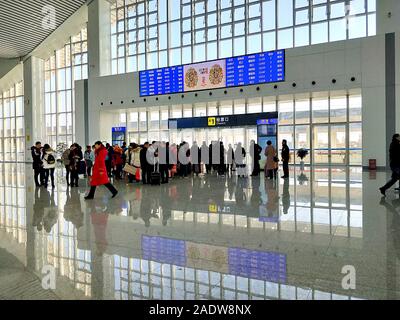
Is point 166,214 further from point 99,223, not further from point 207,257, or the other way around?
point 207,257

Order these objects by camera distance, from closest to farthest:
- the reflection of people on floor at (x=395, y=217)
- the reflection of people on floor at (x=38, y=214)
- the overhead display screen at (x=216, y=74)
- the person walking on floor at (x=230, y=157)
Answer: the reflection of people on floor at (x=395, y=217) < the reflection of people on floor at (x=38, y=214) < the person walking on floor at (x=230, y=157) < the overhead display screen at (x=216, y=74)

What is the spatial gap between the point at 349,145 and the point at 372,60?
573 cm

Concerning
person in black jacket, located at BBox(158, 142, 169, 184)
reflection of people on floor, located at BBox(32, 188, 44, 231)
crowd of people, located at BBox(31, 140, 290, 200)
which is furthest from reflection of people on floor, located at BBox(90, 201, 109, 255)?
person in black jacket, located at BBox(158, 142, 169, 184)

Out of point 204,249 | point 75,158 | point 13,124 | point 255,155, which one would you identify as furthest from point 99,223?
point 13,124

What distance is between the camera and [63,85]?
3192 cm

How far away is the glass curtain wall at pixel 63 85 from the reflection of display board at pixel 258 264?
29834 mm

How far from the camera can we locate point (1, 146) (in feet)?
128

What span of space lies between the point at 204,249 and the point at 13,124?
1537 inches

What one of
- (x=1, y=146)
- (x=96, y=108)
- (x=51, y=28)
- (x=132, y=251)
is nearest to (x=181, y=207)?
(x=132, y=251)

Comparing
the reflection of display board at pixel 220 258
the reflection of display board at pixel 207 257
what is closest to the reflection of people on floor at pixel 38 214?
the reflection of display board at pixel 220 258

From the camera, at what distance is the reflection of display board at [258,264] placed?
3484 millimetres

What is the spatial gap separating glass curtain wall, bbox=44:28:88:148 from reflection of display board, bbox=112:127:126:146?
886 centimetres

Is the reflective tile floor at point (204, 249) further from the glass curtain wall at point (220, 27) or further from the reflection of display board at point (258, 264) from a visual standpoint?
the glass curtain wall at point (220, 27)

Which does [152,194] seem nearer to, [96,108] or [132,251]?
[132,251]
